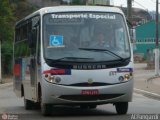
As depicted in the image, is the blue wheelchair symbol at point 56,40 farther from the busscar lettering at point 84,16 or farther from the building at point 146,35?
the building at point 146,35

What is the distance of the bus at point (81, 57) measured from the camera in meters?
15.9

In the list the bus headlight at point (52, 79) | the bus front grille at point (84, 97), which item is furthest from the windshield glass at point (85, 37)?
the bus front grille at point (84, 97)

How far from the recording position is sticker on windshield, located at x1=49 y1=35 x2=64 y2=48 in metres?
16.4

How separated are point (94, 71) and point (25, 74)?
13.7ft

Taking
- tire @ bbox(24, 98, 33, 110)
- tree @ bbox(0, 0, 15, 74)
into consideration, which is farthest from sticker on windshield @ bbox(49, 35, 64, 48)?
tree @ bbox(0, 0, 15, 74)

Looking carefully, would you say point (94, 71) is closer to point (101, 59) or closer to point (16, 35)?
point (101, 59)

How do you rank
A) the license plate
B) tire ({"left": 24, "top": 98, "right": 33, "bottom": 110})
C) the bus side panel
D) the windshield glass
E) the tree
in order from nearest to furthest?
the license plate < the windshield glass < tire ({"left": 24, "top": 98, "right": 33, "bottom": 110}) < the bus side panel < the tree

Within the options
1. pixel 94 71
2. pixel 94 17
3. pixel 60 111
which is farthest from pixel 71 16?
pixel 60 111

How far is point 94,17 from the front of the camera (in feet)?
55.3

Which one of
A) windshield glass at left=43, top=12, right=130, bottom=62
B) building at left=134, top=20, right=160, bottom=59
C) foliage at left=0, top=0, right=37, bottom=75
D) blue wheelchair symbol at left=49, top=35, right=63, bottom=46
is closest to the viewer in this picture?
windshield glass at left=43, top=12, right=130, bottom=62

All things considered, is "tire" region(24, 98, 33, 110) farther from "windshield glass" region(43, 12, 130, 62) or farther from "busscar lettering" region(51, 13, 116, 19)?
"busscar lettering" region(51, 13, 116, 19)

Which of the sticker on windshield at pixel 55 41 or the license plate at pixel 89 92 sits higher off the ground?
the sticker on windshield at pixel 55 41

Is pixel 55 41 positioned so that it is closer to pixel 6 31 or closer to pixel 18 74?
pixel 18 74

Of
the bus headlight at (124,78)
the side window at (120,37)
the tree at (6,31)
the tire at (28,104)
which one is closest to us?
the bus headlight at (124,78)
